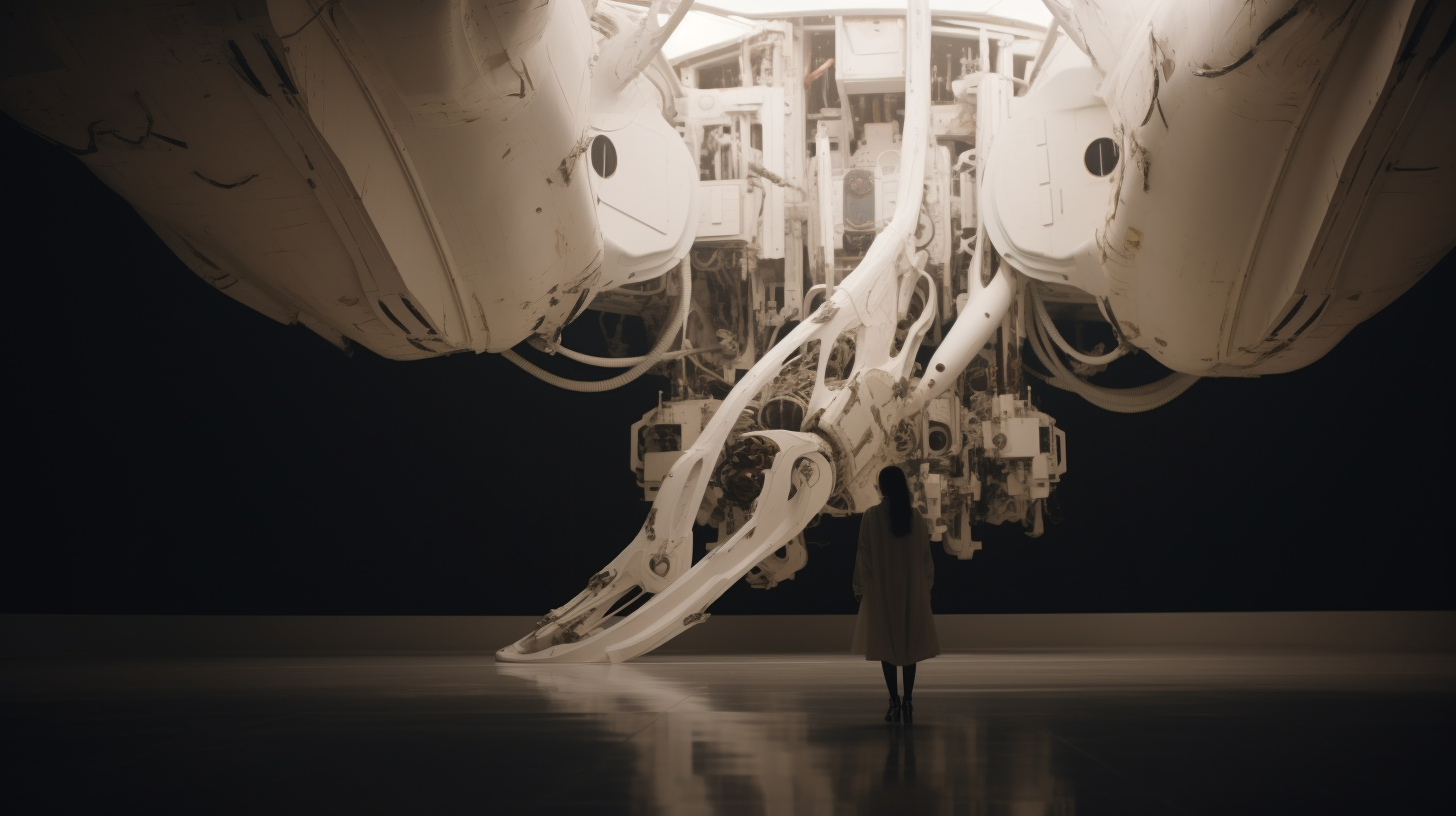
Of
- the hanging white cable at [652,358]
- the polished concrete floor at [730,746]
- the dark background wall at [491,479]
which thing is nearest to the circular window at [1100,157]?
the hanging white cable at [652,358]

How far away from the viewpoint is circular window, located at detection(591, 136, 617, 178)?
11.6 metres

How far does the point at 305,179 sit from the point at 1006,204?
307 inches

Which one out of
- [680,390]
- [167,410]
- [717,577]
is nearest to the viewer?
[717,577]

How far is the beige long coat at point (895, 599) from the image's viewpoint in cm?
509

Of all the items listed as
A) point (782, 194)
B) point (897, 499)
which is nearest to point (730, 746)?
point (897, 499)

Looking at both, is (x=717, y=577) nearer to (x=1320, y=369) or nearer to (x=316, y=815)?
(x=316, y=815)

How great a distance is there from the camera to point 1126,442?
16.4 meters

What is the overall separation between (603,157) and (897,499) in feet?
24.3

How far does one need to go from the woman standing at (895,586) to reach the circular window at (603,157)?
23.6 ft

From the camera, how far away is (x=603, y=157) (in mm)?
11609

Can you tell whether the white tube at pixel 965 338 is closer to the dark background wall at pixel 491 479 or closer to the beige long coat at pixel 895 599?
the dark background wall at pixel 491 479

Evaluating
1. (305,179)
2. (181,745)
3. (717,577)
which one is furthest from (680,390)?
(181,745)

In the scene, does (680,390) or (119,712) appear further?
(680,390)

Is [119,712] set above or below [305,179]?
below
